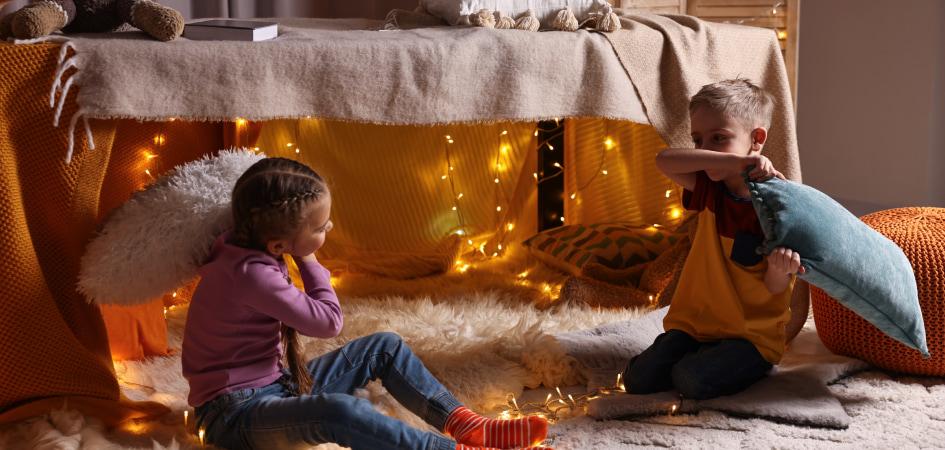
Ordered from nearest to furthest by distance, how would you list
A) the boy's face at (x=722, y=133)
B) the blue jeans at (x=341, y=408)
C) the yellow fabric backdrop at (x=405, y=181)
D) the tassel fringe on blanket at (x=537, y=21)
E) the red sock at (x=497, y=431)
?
the blue jeans at (x=341, y=408) → the red sock at (x=497, y=431) → the boy's face at (x=722, y=133) → the tassel fringe on blanket at (x=537, y=21) → the yellow fabric backdrop at (x=405, y=181)

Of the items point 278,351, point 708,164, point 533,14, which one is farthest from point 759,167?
point 278,351

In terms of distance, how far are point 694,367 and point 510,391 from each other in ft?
1.06

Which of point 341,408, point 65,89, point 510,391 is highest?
point 65,89

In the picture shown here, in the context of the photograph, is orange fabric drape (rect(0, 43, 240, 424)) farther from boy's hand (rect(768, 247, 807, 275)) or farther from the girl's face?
boy's hand (rect(768, 247, 807, 275))

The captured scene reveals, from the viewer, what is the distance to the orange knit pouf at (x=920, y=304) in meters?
1.75

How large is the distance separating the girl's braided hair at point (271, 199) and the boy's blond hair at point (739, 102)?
704 millimetres

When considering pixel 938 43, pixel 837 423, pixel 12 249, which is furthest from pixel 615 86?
pixel 938 43

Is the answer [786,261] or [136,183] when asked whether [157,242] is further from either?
[786,261]

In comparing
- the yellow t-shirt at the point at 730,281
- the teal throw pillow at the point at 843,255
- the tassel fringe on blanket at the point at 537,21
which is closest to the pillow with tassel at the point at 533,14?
the tassel fringe on blanket at the point at 537,21

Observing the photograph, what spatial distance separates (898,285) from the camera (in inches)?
65.3

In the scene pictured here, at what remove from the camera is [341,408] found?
4.49ft

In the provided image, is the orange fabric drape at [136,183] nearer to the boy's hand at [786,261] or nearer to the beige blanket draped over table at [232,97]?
the beige blanket draped over table at [232,97]

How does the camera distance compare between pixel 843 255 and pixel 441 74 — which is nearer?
pixel 843 255

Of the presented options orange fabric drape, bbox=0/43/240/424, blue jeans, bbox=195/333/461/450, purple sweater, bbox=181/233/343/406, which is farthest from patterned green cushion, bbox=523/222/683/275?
orange fabric drape, bbox=0/43/240/424
